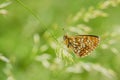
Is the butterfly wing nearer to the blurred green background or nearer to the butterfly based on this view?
the butterfly

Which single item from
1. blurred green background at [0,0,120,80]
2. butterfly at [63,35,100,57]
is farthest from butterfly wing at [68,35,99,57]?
blurred green background at [0,0,120,80]

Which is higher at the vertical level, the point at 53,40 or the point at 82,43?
the point at 53,40

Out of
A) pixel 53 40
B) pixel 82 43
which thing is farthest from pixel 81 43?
pixel 53 40

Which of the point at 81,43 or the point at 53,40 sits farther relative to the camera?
the point at 53,40

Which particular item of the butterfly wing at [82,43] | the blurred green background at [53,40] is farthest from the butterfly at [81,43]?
the blurred green background at [53,40]

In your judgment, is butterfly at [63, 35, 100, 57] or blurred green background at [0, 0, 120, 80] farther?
blurred green background at [0, 0, 120, 80]

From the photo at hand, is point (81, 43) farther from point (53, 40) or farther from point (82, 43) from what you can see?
point (53, 40)
